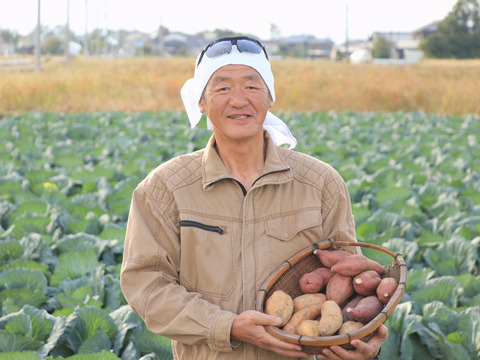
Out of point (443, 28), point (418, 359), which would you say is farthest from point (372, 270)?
point (443, 28)

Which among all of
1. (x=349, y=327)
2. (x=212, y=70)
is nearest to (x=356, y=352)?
(x=349, y=327)

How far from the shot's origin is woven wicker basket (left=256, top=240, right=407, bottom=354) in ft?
6.38

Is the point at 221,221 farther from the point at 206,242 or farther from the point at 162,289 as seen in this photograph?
the point at 162,289

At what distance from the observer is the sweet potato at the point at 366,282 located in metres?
2.18

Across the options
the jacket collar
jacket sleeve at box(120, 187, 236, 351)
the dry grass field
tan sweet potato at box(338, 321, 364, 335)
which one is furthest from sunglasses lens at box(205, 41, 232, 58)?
the dry grass field

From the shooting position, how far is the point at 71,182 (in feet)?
23.0

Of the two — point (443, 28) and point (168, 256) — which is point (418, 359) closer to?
point (168, 256)

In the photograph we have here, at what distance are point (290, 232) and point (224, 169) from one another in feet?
1.08

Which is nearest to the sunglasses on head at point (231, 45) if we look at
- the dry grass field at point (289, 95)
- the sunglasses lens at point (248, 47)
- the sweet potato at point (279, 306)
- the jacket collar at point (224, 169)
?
the sunglasses lens at point (248, 47)

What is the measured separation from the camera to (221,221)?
217 cm

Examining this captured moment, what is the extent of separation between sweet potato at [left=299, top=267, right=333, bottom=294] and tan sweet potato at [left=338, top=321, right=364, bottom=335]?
225mm

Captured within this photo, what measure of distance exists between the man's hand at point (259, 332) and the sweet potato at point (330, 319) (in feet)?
0.34

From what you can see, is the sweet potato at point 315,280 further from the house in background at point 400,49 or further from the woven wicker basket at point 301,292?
the house in background at point 400,49

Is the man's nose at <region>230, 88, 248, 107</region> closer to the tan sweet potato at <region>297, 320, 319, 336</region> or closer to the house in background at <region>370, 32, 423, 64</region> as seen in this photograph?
the tan sweet potato at <region>297, 320, 319, 336</region>
